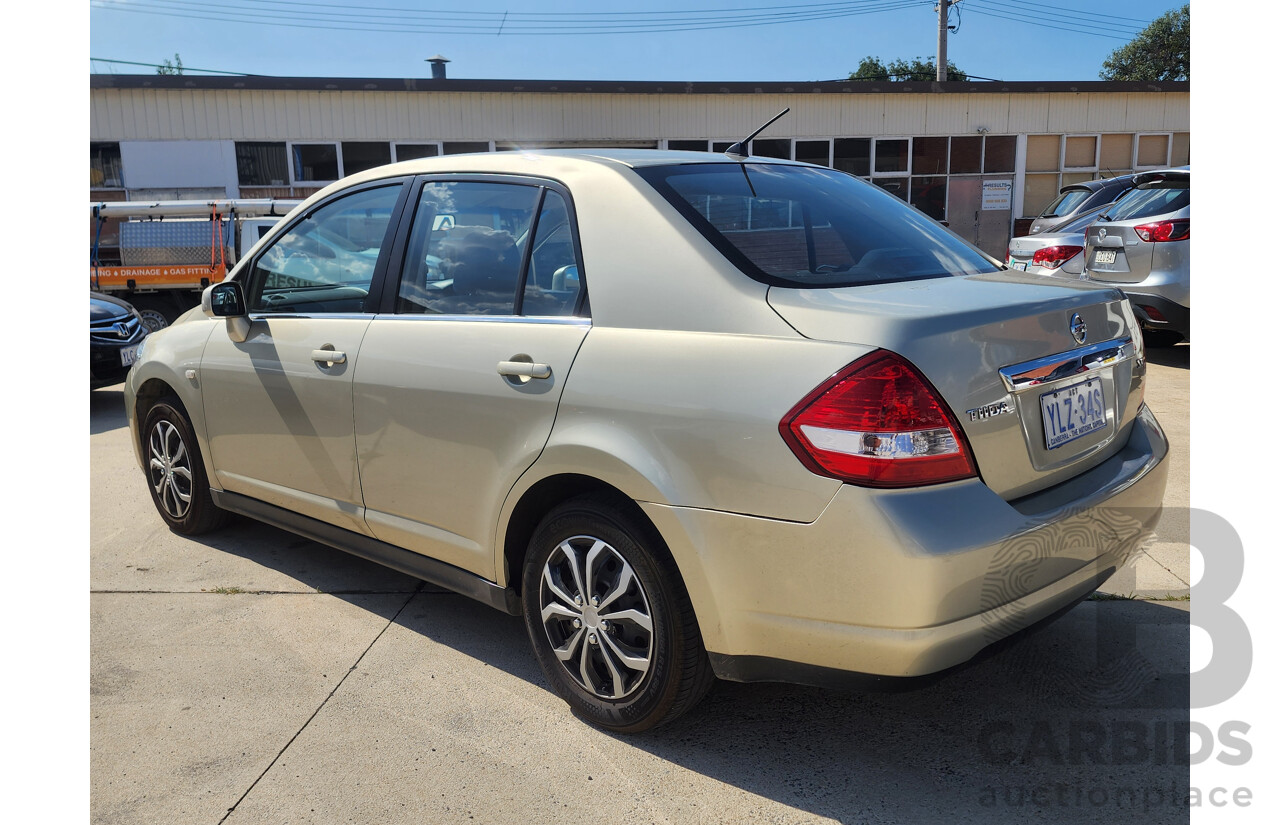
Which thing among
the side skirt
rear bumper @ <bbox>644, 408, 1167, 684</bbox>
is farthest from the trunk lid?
the side skirt

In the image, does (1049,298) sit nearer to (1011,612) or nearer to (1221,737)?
(1011,612)

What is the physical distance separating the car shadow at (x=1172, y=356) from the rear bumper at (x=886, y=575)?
7.43m

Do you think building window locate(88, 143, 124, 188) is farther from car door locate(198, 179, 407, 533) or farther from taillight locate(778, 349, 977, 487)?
taillight locate(778, 349, 977, 487)

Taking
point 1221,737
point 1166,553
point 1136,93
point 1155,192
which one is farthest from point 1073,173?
point 1221,737

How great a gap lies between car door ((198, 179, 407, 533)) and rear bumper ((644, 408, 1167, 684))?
1569mm

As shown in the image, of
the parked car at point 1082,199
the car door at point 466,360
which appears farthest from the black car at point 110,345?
the parked car at point 1082,199

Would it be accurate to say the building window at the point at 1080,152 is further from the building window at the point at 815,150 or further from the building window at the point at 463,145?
the building window at the point at 463,145

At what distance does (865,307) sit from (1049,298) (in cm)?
59

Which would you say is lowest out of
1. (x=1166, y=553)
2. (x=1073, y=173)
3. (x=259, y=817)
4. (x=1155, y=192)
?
(x=259, y=817)

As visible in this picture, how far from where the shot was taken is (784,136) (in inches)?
894

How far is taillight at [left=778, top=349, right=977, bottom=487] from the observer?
218 cm

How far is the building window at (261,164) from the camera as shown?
2038 centimetres

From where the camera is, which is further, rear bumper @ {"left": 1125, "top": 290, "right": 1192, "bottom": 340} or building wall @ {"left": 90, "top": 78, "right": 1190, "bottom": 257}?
building wall @ {"left": 90, "top": 78, "right": 1190, "bottom": 257}

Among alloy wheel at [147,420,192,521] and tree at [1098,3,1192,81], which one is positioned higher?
tree at [1098,3,1192,81]
